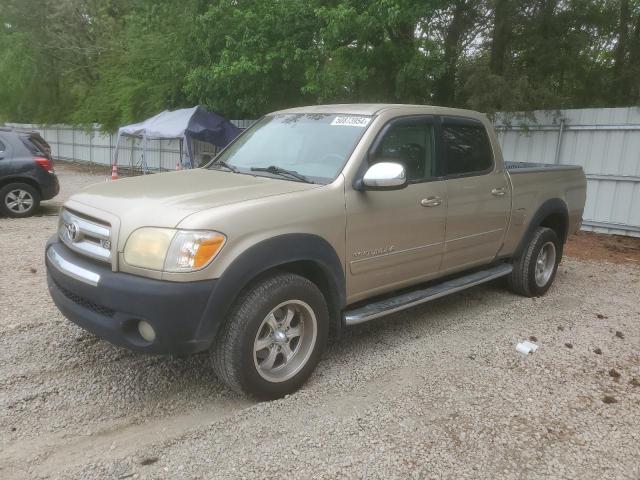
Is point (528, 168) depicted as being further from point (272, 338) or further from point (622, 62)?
point (622, 62)

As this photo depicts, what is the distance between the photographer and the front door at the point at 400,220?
3889mm

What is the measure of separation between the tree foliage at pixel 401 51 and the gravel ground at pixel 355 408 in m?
7.57

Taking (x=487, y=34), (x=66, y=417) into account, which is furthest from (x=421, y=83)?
(x=66, y=417)

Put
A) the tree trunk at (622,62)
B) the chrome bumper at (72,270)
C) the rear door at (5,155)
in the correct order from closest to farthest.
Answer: the chrome bumper at (72,270)
the rear door at (5,155)
the tree trunk at (622,62)

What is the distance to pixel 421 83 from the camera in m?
12.3

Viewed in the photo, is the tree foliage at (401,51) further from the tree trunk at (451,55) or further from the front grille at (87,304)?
the front grille at (87,304)

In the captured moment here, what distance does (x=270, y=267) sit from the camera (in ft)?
11.0

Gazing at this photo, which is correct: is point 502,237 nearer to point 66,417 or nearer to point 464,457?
point 464,457

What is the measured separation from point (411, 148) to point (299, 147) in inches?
35.3

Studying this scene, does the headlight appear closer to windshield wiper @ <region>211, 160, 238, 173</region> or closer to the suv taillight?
windshield wiper @ <region>211, 160, 238, 173</region>

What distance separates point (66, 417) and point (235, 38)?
493 inches

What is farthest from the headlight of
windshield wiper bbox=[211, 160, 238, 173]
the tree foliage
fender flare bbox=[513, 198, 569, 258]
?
the tree foliage

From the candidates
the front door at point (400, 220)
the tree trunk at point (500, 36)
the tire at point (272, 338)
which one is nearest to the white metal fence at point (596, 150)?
the tree trunk at point (500, 36)

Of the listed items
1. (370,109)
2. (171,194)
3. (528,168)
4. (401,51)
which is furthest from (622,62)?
(171,194)
